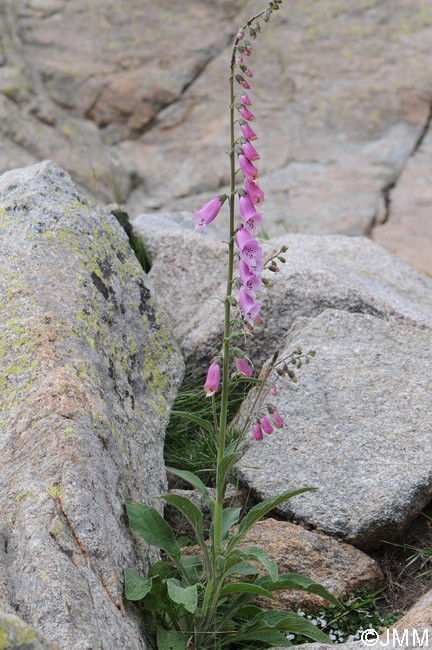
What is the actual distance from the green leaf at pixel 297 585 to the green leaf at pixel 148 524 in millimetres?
411

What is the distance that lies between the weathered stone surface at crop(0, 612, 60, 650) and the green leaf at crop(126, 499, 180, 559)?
3.12 feet

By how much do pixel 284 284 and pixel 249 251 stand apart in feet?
6.12

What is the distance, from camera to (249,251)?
2.59 metres

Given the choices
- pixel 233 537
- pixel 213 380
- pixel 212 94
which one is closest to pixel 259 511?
pixel 233 537

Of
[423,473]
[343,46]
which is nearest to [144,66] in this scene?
[343,46]

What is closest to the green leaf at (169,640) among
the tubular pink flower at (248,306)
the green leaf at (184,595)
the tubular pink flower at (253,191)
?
the green leaf at (184,595)

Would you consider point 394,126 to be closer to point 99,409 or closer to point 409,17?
point 409,17

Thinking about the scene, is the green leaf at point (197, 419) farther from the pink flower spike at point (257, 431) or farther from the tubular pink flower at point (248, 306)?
the tubular pink flower at point (248, 306)

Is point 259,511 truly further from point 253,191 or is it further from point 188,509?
point 253,191

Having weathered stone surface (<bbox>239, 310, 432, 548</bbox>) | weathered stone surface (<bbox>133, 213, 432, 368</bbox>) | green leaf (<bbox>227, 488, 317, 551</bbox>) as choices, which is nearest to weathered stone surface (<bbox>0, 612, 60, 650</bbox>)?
green leaf (<bbox>227, 488, 317, 551</bbox>)

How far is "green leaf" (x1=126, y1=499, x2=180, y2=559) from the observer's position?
2773 mm

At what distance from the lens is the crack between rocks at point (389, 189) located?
7738mm

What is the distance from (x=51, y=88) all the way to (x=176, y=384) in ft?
19.8

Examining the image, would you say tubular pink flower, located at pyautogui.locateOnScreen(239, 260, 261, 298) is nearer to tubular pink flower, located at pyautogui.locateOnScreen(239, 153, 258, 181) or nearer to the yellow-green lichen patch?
tubular pink flower, located at pyautogui.locateOnScreen(239, 153, 258, 181)
